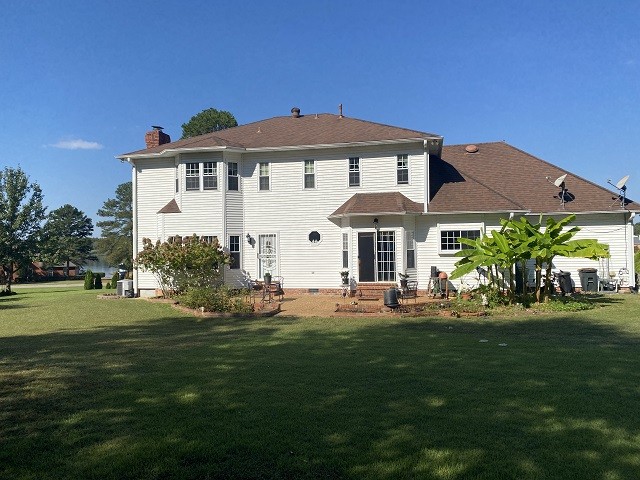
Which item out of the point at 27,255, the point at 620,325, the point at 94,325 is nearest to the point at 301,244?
the point at 94,325

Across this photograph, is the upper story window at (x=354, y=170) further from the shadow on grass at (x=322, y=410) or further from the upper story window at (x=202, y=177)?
the shadow on grass at (x=322, y=410)

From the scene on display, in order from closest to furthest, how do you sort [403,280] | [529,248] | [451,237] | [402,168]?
1. [529,248]
2. [403,280]
3. [451,237]
4. [402,168]

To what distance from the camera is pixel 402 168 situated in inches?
862

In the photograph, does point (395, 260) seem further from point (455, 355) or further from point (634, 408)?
point (634, 408)

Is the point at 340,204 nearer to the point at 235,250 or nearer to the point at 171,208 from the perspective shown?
the point at 235,250

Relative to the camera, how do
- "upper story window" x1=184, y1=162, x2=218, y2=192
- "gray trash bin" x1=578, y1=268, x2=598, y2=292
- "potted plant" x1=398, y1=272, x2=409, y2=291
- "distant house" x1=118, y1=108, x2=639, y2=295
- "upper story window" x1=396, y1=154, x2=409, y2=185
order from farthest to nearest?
"upper story window" x1=184, y1=162, x2=218, y2=192 → "upper story window" x1=396, y1=154, x2=409, y2=185 → "distant house" x1=118, y1=108, x2=639, y2=295 → "gray trash bin" x1=578, y1=268, x2=598, y2=292 → "potted plant" x1=398, y1=272, x2=409, y2=291

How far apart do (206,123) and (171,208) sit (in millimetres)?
34310

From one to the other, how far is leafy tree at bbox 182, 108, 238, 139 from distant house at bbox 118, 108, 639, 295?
31.6 m

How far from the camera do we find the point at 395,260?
21000 mm

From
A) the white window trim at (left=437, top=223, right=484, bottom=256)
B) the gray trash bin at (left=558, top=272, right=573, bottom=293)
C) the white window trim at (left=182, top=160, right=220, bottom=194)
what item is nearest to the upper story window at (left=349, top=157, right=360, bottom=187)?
the white window trim at (left=437, top=223, right=484, bottom=256)

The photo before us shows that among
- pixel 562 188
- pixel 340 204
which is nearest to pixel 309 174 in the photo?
pixel 340 204

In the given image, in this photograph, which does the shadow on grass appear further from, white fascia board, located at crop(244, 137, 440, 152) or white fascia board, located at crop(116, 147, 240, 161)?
white fascia board, located at crop(116, 147, 240, 161)

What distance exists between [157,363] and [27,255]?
37.8 metres

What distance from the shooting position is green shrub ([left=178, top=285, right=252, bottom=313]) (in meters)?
15.7
